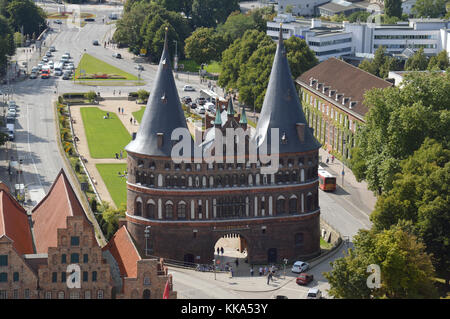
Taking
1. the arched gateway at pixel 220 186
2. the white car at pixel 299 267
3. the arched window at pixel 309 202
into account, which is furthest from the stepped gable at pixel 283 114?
the white car at pixel 299 267

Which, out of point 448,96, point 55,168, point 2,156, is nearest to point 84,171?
point 55,168

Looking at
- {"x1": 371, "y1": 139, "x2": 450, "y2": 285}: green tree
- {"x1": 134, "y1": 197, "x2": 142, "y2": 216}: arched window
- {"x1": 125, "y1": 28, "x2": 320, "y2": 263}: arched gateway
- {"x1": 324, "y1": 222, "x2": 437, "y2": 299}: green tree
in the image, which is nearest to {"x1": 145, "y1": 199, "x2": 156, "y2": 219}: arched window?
{"x1": 125, "y1": 28, "x2": 320, "y2": 263}: arched gateway

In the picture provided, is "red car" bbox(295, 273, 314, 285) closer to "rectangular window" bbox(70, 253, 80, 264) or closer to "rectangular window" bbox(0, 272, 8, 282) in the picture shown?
"rectangular window" bbox(70, 253, 80, 264)

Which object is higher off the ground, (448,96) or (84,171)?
(448,96)

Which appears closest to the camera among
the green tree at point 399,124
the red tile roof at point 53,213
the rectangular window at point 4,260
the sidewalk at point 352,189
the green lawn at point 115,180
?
the rectangular window at point 4,260

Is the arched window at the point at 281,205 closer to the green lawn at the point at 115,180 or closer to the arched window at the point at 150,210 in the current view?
the arched window at the point at 150,210

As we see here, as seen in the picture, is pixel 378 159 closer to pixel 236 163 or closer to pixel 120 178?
pixel 236 163
